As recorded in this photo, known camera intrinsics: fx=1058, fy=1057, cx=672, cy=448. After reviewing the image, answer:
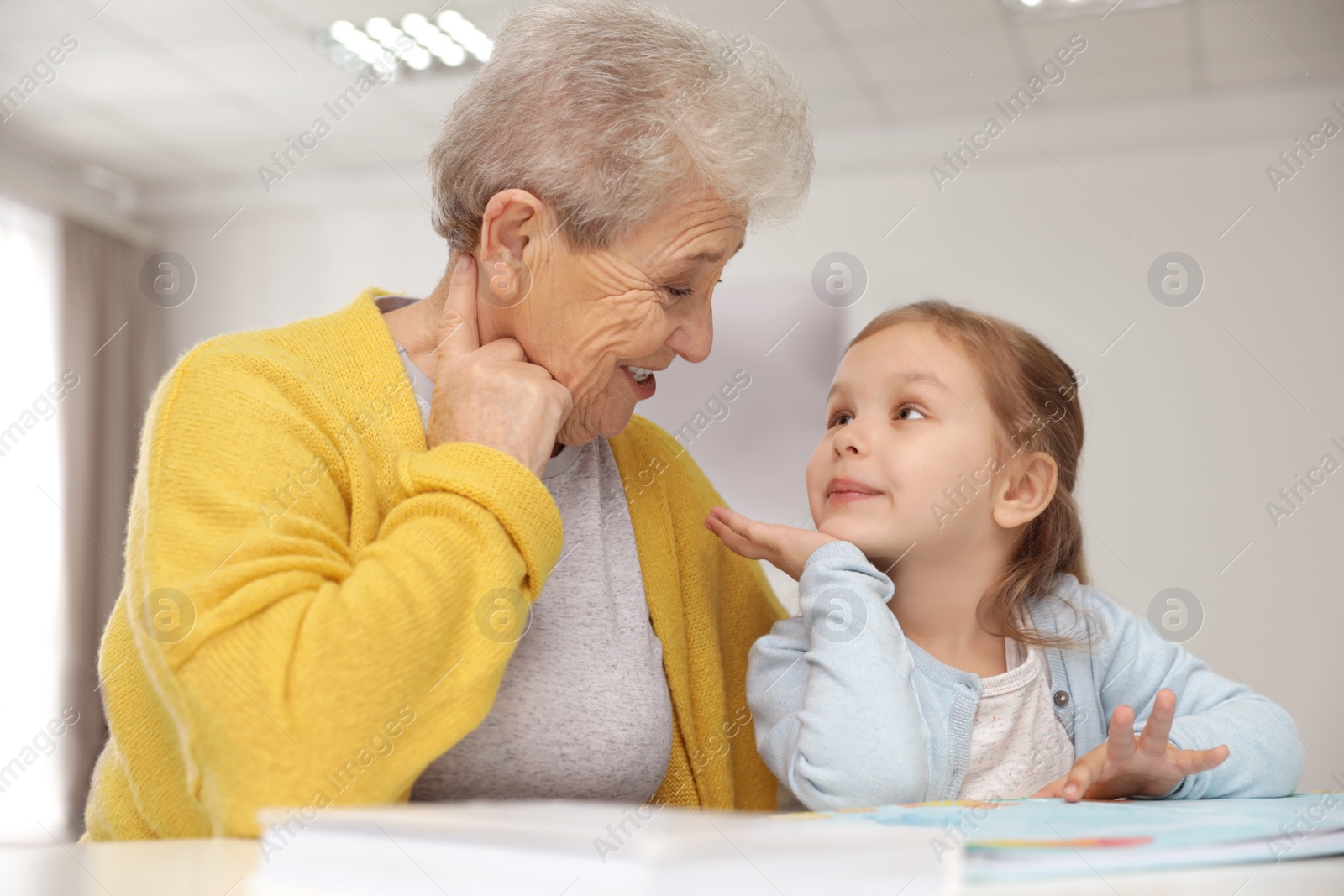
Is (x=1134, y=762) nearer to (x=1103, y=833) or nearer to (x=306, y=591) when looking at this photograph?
(x=1103, y=833)

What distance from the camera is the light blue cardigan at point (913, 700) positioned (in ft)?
3.27

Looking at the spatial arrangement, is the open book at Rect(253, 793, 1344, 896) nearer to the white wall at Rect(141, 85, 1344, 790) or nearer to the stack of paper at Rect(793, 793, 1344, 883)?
the stack of paper at Rect(793, 793, 1344, 883)

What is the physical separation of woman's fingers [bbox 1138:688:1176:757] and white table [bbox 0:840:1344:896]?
0.70 ft

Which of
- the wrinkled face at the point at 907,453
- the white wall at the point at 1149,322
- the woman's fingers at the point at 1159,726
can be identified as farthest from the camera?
the white wall at the point at 1149,322

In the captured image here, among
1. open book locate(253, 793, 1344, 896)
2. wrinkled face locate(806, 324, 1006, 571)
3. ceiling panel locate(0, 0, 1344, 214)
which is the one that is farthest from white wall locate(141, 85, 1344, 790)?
open book locate(253, 793, 1344, 896)

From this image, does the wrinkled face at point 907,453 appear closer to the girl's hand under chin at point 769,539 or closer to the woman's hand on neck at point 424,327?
the girl's hand under chin at point 769,539

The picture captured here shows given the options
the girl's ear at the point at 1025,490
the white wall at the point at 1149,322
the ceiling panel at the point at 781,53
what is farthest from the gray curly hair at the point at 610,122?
the ceiling panel at the point at 781,53

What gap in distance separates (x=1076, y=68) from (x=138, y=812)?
3.57 meters

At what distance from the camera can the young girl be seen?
1007 mm

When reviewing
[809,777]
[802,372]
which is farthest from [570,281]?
[802,372]

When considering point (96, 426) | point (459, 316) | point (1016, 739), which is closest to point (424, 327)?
point (459, 316)

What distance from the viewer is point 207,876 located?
0.57 meters

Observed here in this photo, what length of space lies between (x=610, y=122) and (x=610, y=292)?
0.18m

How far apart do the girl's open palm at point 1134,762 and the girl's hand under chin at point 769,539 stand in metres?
0.35
